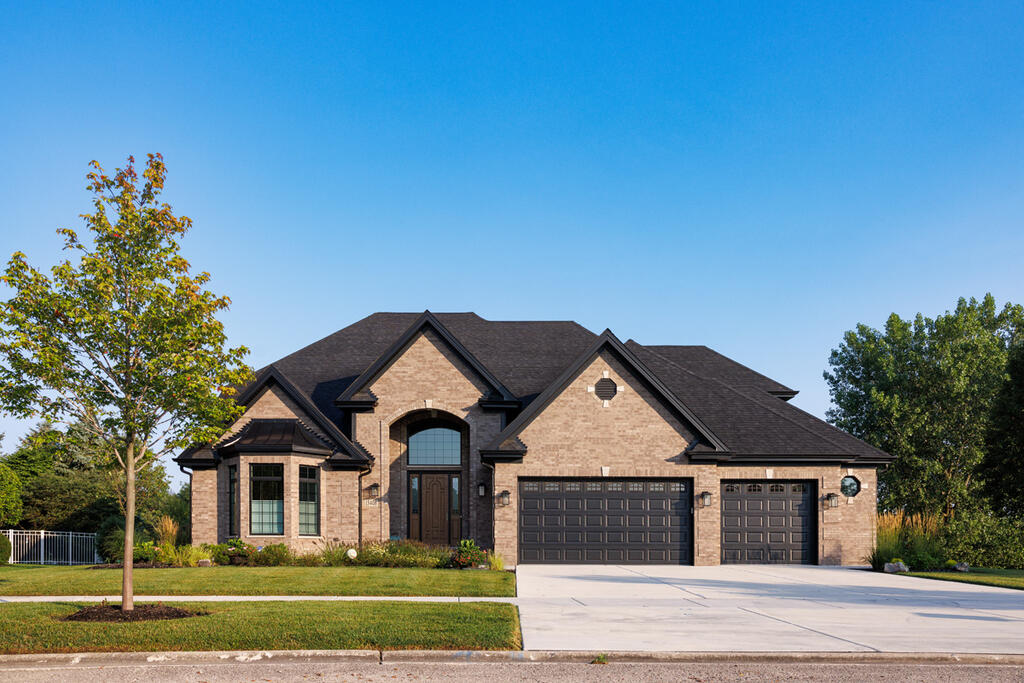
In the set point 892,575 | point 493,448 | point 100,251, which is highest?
point 100,251

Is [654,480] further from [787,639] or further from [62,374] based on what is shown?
[62,374]

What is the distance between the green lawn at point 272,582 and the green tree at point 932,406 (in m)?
30.6

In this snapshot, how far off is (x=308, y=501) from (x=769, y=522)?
556 inches

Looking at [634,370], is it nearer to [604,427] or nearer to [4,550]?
[604,427]

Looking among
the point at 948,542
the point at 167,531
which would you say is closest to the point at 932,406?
the point at 948,542

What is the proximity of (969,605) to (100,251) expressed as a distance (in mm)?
16137

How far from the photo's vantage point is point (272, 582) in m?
18.2

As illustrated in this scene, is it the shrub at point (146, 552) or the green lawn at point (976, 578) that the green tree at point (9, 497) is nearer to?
the shrub at point (146, 552)

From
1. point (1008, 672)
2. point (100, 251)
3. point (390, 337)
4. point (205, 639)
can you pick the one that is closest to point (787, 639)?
point (1008, 672)

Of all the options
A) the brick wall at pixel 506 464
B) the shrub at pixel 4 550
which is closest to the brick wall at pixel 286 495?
the brick wall at pixel 506 464

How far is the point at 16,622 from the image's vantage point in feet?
39.5

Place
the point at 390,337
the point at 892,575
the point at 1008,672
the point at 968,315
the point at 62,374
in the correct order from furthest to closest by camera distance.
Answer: the point at 968,315 → the point at 390,337 → the point at 892,575 → the point at 62,374 → the point at 1008,672

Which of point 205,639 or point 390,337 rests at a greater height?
point 390,337

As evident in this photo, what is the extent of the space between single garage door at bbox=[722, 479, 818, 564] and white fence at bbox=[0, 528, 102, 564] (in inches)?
1019
